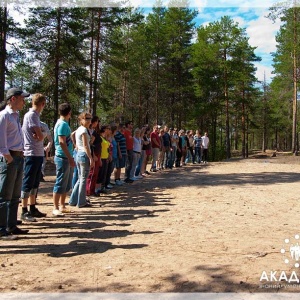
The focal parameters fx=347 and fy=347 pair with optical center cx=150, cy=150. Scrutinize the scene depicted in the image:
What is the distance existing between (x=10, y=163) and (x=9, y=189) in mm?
337

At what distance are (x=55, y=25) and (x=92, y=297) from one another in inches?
737

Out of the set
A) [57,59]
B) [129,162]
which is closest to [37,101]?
[129,162]

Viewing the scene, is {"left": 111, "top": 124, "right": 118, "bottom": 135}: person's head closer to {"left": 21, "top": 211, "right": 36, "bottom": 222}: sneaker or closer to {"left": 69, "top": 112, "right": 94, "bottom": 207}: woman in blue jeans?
{"left": 69, "top": 112, "right": 94, "bottom": 207}: woman in blue jeans

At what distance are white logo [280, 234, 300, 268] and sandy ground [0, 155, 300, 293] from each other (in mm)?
45

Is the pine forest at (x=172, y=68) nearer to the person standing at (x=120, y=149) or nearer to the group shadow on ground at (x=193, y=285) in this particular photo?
the person standing at (x=120, y=149)

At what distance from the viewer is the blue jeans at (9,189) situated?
4.43m

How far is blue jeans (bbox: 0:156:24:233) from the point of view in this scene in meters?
4.43

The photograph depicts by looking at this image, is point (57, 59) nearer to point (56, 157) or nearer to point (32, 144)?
point (56, 157)

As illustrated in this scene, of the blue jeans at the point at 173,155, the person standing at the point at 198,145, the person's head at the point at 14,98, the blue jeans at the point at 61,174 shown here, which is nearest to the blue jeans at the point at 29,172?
the blue jeans at the point at 61,174

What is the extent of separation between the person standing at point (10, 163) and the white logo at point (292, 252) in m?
3.37

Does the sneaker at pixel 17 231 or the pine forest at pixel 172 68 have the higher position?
the pine forest at pixel 172 68

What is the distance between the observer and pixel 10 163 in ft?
14.7

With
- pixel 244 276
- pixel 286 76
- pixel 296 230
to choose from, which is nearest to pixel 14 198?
pixel 244 276

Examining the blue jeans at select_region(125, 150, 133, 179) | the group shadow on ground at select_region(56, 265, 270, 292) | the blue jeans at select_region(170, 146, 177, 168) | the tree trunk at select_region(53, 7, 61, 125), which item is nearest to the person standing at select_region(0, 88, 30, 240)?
the group shadow on ground at select_region(56, 265, 270, 292)
